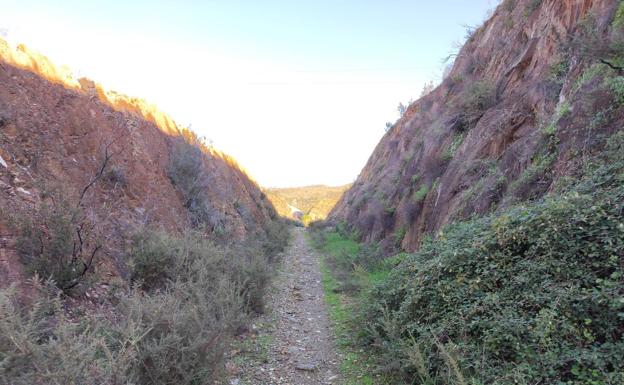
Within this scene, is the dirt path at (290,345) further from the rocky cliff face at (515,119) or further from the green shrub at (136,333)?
the rocky cliff face at (515,119)

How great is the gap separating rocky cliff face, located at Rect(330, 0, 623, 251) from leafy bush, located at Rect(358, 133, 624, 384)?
1.19 m

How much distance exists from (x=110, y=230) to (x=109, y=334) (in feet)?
12.6

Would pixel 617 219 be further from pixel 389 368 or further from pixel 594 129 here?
pixel 389 368

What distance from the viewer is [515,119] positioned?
841cm

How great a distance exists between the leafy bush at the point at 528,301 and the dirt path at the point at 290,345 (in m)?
0.93

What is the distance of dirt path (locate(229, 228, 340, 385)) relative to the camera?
471 centimetres

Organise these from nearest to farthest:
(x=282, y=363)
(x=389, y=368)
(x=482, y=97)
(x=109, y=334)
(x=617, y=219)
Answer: (x=109, y=334) → (x=617, y=219) → (x=389, y=368) → (x=282, y=363) → (x=482, y=97)

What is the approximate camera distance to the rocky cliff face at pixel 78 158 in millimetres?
5367

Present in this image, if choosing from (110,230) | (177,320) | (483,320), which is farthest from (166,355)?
(110,230)

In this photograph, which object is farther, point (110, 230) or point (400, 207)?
point (400, 207)

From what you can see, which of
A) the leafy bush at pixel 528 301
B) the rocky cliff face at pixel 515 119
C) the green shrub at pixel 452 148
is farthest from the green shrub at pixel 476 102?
the leafy bush at pixel 528 301

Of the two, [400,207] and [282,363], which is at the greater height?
[400,207]

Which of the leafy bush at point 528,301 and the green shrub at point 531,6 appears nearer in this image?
the leafy bush at point 528,301

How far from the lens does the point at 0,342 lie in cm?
230
